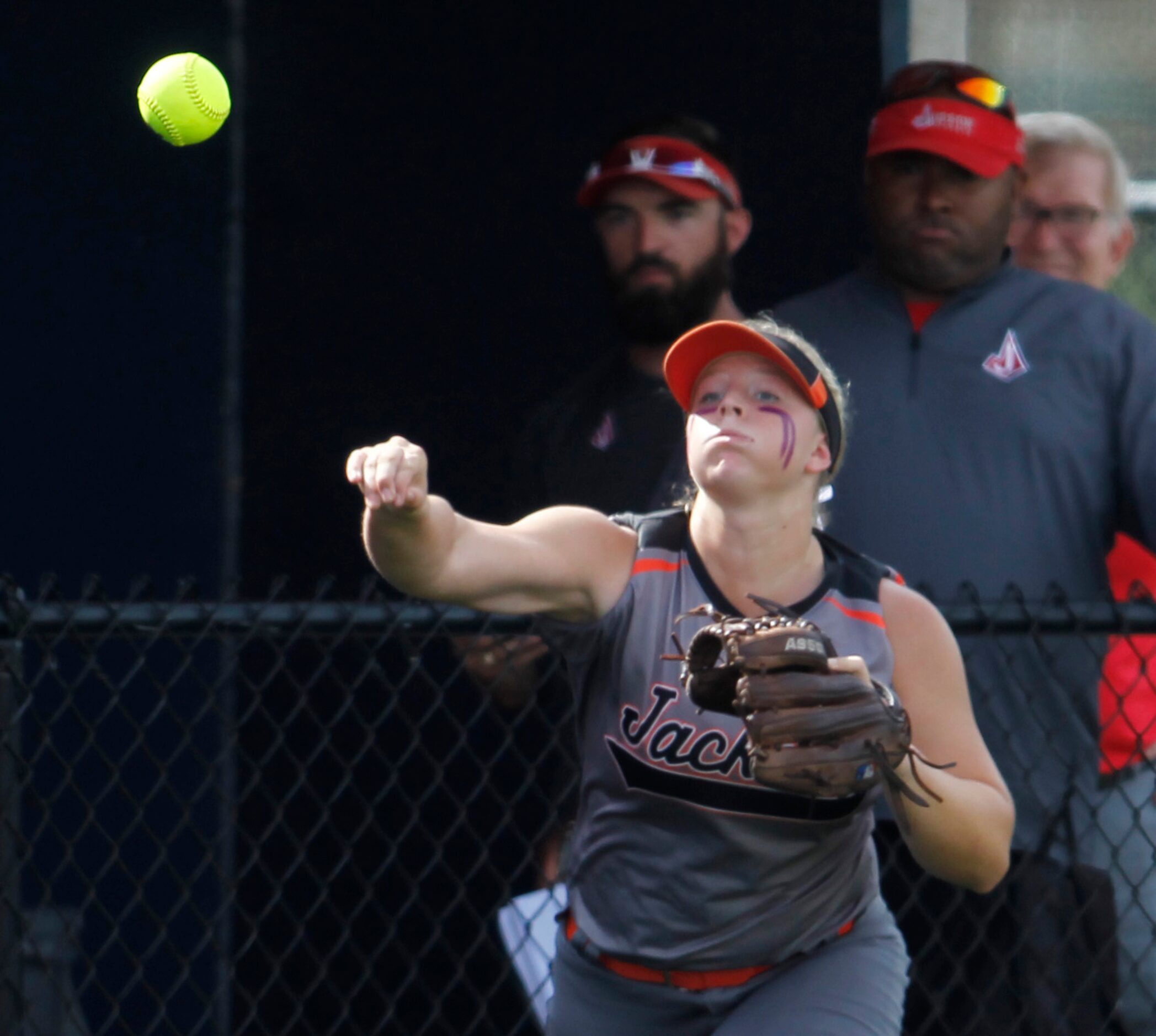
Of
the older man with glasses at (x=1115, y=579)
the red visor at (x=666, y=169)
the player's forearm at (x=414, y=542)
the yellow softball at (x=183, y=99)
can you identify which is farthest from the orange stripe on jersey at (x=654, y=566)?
the red visor at (x=666, y=169)

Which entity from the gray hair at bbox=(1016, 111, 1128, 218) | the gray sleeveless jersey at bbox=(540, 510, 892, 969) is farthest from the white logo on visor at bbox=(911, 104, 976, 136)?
the gray sleeveless jersey at bbox=(540, 510, 892, 969)

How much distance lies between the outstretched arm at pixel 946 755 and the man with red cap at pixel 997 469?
13.6 inches

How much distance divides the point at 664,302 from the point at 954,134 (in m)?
0.69

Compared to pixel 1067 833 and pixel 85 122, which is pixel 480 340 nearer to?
pixel 85 122

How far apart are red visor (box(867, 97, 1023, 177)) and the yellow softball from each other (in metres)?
1.37

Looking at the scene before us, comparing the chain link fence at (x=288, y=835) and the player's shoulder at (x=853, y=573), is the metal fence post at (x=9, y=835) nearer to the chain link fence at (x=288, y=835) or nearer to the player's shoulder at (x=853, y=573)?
the chain link fence at (x=288, y=835)

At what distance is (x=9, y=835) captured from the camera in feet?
8.54

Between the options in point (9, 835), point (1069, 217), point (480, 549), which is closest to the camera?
point (480, 549)

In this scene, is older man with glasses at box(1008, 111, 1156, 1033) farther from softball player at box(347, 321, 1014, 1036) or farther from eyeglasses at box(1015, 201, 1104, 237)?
softball player at box(347, 321, 1014, 1036)

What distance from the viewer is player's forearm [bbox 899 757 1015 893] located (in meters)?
2.21

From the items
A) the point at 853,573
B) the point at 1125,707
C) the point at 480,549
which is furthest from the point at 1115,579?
the point at 480,549

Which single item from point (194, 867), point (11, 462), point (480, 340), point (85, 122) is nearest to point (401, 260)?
point (480, 340)

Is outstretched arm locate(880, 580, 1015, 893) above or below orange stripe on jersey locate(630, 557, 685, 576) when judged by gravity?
below

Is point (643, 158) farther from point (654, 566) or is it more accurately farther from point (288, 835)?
point (288, 835)
